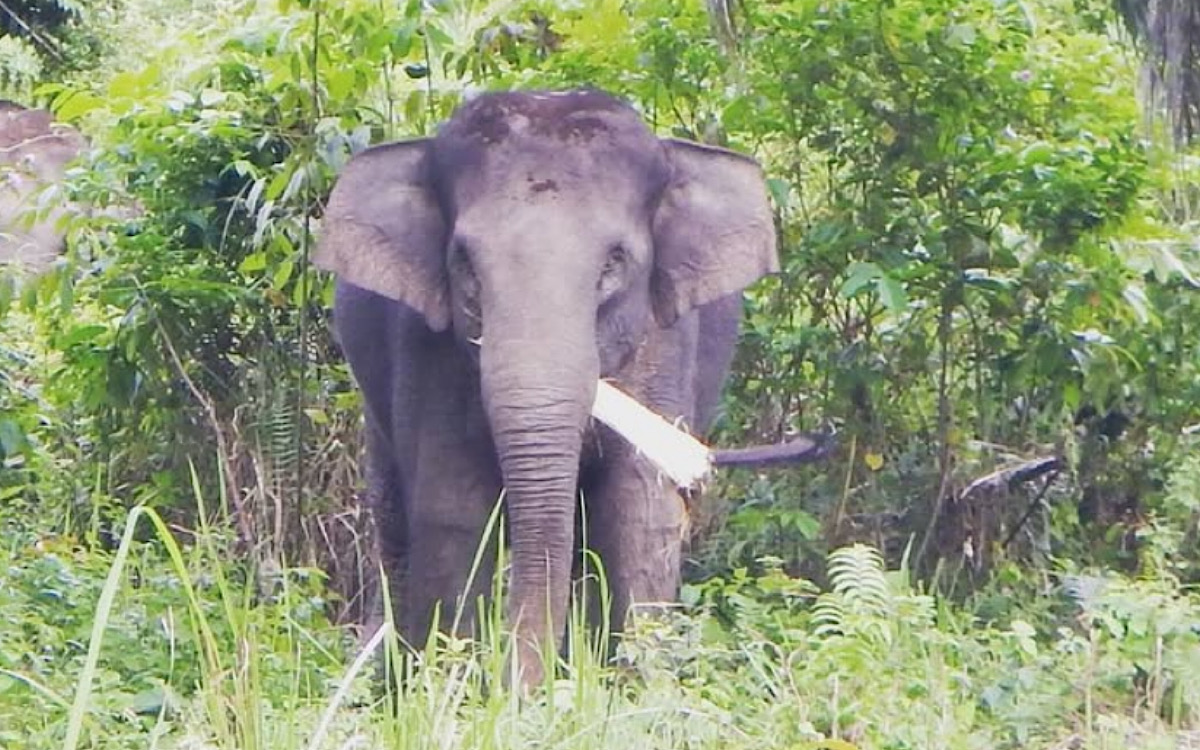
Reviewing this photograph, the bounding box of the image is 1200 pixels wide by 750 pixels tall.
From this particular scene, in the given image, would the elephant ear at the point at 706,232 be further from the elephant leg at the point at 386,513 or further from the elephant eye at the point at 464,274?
the elephant leg at the point at 386,513

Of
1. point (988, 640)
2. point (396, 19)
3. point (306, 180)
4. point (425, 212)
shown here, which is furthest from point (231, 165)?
point (988, 640)

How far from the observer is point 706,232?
733cm

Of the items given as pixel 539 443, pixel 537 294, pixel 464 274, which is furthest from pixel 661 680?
pixel 464 274

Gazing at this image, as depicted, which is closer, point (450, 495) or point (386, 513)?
point (450, 495)

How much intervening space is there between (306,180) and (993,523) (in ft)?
7.69

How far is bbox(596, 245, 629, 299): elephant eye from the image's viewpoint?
693 cm

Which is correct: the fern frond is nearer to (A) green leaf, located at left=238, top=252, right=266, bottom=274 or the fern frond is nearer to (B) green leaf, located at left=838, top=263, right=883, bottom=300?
(B) green leaf, located at left=838, top=263, right=883, bottom=300

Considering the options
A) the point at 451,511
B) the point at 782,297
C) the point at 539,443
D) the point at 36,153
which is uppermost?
the point at 36,153

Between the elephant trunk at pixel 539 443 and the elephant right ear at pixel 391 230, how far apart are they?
0.53m

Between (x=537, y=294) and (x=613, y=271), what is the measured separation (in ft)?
1.00

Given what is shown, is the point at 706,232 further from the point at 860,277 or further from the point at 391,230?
the point at 391,230

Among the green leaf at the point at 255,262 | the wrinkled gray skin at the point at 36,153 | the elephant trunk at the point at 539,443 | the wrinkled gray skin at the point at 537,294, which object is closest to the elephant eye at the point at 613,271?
the wrinkled gray skin at the point at 537,294

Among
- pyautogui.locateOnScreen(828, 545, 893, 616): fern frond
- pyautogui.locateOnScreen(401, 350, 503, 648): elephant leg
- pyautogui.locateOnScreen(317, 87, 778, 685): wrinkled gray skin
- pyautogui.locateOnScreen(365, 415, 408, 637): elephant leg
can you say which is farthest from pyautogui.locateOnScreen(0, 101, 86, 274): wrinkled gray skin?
pyautogui.locateOnScreen(828, 545, 893, 616): fern frond

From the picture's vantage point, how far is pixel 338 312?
26.3 feet
